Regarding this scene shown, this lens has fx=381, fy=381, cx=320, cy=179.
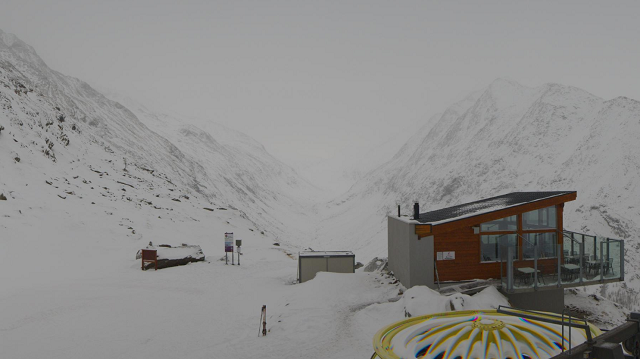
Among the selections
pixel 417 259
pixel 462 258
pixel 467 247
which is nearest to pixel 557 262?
pixel 467 247

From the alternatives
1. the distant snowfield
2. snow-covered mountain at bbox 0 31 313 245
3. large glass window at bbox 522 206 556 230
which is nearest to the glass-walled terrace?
large glass window at bbox 522 206 556 230

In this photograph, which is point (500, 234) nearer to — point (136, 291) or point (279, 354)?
point (279, 354)

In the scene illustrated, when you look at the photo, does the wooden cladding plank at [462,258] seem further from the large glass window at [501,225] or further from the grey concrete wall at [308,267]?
the grey concrete wall at [308,267]

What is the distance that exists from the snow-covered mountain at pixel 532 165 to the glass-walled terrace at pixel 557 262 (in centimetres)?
2625

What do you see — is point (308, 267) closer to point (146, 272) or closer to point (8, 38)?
point (146, 272)

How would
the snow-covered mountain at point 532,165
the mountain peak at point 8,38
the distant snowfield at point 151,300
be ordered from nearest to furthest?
the distant snowfield at point 151,300
the snow-covered mountain at point 532,165
the mountain peak at point 8,38

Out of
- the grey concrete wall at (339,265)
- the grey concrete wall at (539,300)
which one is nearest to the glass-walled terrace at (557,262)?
the grey concrete wall at (539,300)

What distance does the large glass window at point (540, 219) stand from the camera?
20.1 meters

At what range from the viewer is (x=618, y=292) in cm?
3741

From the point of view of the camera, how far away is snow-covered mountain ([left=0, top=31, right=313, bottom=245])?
4266 cm

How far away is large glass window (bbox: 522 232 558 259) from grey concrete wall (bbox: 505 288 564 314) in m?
1.92

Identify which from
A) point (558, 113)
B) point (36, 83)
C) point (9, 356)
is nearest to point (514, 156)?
point (558, 113)

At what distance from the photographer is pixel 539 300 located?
19812 millimetres

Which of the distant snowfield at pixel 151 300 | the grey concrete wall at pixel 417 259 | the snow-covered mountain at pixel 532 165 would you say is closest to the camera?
the distant snowfield at pixel 151 300
